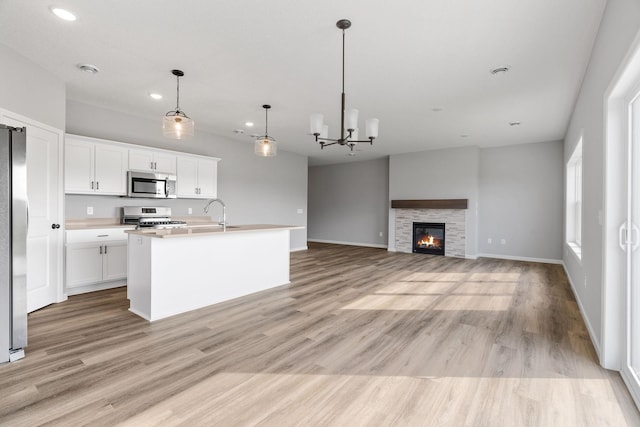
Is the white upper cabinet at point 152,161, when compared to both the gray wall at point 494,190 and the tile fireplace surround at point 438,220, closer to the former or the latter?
the gray wall at point 494,190

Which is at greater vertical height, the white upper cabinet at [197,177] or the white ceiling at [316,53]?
the white ceiling at [316,53]

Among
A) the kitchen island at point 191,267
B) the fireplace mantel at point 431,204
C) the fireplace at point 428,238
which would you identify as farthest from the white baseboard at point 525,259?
the kitchen island at point 191,267

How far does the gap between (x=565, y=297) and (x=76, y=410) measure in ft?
16.7

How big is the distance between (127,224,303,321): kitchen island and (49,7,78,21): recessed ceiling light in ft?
6.22

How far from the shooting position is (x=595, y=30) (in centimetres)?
252

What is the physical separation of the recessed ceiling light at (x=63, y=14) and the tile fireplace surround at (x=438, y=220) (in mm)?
7057

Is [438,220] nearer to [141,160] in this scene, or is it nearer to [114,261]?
[141,160]

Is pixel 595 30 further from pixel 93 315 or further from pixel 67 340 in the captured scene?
pixel 93 315

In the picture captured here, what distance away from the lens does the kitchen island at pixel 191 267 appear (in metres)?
3.11

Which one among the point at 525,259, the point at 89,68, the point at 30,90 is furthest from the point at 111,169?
the point at 525,259

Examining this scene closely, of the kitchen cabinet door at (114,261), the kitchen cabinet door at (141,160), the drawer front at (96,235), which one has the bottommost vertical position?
the kitchen cabinet door at (114,261)

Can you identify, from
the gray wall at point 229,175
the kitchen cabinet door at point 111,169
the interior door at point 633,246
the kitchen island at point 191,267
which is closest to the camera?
the interior door at point 633,246

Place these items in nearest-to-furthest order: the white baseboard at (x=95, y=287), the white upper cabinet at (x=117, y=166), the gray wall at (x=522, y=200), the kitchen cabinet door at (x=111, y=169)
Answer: the white baseboard at (x=95, y=287) < the white upper cabinet at (x=117, y=166) < the kitchen cabinet door at (x=111, y=169) < the gray wall at (x=522, y=200)

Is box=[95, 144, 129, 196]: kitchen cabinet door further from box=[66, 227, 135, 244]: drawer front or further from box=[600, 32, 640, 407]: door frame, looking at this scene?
box=[600, 32, 640, 407]: door frame
